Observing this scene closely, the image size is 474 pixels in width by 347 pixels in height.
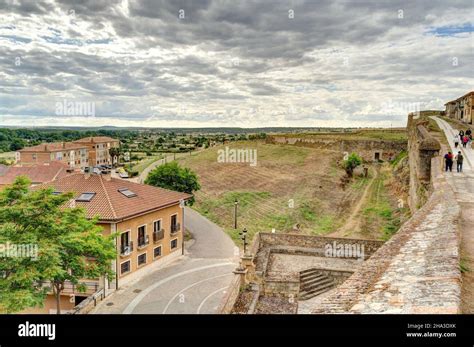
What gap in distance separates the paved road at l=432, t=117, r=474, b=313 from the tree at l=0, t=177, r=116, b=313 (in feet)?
38.7

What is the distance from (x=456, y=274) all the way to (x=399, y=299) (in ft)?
3.72

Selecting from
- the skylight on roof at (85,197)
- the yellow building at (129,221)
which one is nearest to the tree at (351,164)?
the yellow building at (129,221)

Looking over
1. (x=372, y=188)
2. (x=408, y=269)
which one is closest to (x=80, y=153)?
(x=372, y=188)

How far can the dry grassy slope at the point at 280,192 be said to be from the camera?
35.5 m

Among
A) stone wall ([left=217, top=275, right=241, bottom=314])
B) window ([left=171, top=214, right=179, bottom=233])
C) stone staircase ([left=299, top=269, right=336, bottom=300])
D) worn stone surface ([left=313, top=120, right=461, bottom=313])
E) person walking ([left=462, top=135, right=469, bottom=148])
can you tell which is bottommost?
stone staircase ([left=299, top=269, right=336, bottom=300])

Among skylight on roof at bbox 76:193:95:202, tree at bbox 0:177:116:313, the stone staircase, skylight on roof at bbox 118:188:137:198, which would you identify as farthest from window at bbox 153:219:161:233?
the stone staircase

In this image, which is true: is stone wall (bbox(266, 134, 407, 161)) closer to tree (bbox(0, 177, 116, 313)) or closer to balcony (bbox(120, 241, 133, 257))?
balcony (bbox(120, 241, 133, 257))

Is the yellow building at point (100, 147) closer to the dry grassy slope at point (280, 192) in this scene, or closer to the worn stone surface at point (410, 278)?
the dry grassy slope at point (280, 192)

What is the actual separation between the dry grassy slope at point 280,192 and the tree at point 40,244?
16.8 meters

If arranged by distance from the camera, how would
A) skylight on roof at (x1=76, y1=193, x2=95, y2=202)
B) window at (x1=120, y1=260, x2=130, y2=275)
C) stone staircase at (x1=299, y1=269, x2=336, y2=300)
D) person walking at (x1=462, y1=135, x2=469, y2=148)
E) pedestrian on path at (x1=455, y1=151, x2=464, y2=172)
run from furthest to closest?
person walking at (x1=462, y1=135, x2=469, y2=148)
skylight on roof at (x1=76, y1=193, x2=95, y2=202)
window at (x1=120, y1=260, x2=130, y2=275)
stone staircase at (x1=299, y1=269, x2=336, y2=300)
pedestrian on path at (x1=455, y1=151, x2=464, y2=172)

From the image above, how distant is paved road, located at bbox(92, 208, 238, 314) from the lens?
59.5ft

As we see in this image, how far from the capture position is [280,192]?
45375 mm
